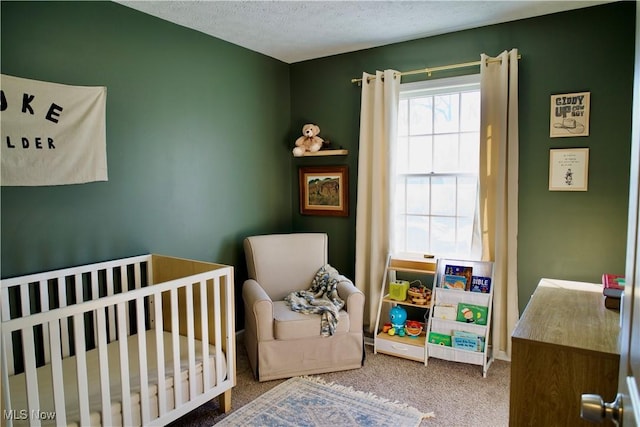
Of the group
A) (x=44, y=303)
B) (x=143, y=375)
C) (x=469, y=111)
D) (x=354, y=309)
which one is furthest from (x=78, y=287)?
(x=469, y=111)

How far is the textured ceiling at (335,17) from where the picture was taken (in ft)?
8.61

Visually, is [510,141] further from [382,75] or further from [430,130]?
[382,75]

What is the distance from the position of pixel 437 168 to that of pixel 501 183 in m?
0.57

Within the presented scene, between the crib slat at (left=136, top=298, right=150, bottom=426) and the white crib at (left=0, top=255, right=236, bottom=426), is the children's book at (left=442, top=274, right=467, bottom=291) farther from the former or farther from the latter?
the crib slat at (left=136, top=298, right=150, bottom=426)

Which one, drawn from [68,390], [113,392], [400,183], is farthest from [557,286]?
[68,390]

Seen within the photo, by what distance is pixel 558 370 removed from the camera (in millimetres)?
1359

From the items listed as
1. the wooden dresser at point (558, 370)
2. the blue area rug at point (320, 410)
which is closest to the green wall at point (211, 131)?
the blue area rug at point (320, 410)

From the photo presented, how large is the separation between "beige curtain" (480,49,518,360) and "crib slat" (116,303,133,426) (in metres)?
2.41

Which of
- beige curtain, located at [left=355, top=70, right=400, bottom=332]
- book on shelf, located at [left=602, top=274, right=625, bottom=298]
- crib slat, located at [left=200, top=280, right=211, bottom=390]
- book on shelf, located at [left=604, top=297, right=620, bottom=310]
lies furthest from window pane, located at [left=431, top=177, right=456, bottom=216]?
crib slat, located at [left=200, top=280, right=211, bottom=390]

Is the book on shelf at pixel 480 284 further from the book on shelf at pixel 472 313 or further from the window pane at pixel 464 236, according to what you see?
the window pane at pixel 464 236

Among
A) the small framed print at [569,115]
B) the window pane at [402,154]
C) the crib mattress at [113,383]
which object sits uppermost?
the small framed print at [569,115]

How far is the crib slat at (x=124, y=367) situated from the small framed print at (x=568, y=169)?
2.76 metres

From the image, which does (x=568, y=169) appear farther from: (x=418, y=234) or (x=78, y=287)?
(x=78, y=287)

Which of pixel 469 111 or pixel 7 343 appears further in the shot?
pixel 469 111
